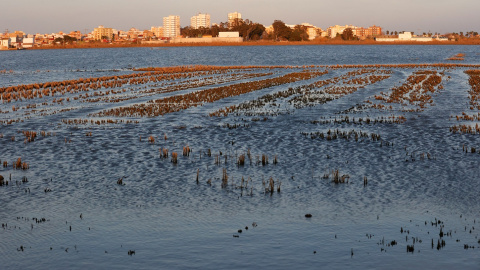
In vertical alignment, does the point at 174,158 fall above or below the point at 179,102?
below

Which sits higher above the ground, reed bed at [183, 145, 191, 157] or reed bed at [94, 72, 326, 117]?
reed bed at [94, 72, 326, 117]

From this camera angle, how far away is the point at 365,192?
2136 centimetres

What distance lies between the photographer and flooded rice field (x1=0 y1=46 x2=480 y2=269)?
15.0 meters

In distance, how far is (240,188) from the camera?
21.9 meters

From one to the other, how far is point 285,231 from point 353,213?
10.5ft

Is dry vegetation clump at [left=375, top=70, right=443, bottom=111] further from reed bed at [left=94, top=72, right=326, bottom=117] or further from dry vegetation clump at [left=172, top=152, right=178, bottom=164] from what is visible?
dry vegetation clump at [left=172, top=152, right=178, bottom=164]

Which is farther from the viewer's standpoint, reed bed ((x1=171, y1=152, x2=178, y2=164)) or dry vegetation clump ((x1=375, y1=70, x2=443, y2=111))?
dry vegetation clump ((x1=375, y1=70, x2=443, y2=111))

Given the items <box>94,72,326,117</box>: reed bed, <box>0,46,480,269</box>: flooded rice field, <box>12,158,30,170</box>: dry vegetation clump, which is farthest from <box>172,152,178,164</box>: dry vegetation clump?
<box>94,72,326,117</box>: reed bed

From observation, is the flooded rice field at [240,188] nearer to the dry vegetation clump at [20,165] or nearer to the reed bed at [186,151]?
the dry vegetation clump at [20,165]

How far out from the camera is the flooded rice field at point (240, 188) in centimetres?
1503

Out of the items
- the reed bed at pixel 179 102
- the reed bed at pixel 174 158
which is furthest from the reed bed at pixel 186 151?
the reed bed at pixel 179 102

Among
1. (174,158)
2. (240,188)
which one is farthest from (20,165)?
(240,188)

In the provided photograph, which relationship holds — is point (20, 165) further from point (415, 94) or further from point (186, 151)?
point (415, 94)

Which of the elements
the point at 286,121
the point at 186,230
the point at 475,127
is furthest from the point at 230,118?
the point at 186,230
